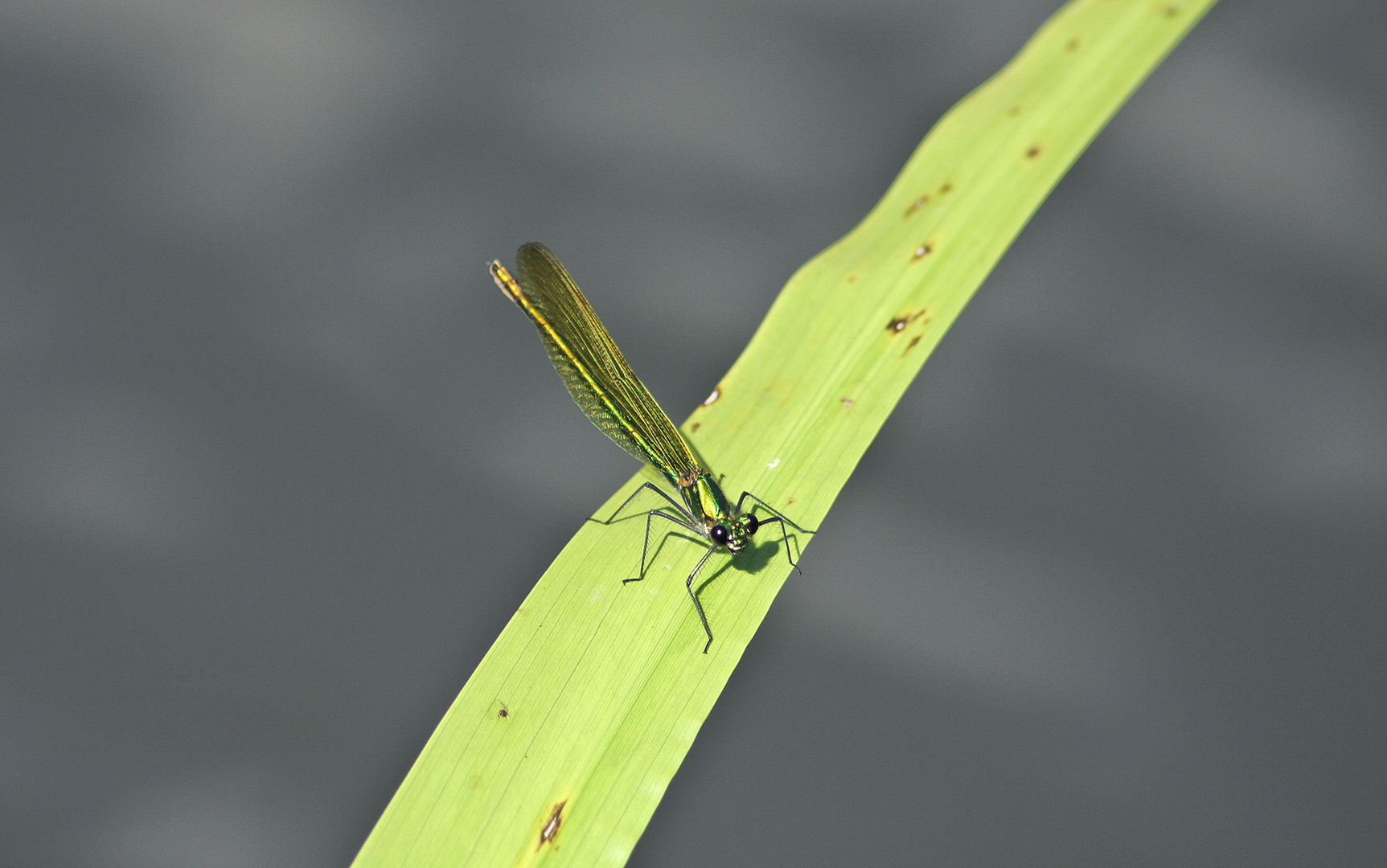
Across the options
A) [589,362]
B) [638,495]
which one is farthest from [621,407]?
[638,495]

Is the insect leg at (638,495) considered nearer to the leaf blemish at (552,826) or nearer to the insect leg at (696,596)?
the insect leg at (696,596)

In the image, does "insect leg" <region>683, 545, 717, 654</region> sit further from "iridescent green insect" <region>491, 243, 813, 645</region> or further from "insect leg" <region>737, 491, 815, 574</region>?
"insect leg" <region>737, 491, 815, 574</region>

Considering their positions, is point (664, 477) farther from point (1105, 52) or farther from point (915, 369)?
point (1105, 52)

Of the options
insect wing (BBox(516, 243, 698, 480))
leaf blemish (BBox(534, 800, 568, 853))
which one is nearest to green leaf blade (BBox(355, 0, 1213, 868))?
leaf blemish (BBox(534, 800, 568, 853))

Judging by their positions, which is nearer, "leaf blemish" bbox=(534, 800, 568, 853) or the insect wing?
"leaf blemish" bbox=(534, 800, 568, 853)

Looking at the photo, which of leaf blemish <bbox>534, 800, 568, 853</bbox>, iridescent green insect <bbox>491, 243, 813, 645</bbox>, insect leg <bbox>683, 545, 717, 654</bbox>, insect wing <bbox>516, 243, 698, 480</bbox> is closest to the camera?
leaf blemish <bbox>534, 800, 568, 853</bbox>

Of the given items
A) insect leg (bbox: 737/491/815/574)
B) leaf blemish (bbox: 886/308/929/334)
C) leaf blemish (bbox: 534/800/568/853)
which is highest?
leaf blemish (bbox: 886/308/929/334)
